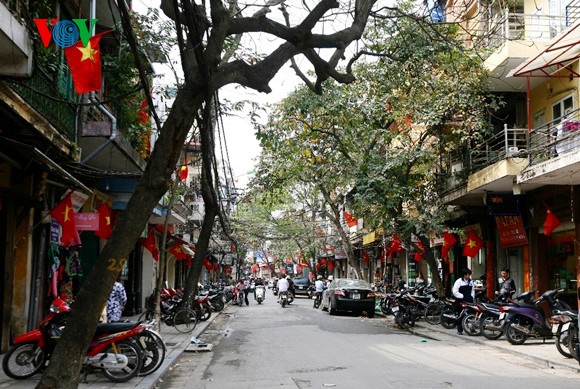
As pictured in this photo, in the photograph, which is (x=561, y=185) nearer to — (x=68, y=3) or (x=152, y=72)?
(x=152, y=72)

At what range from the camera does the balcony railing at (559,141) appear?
1396cm

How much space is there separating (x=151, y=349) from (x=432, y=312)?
38.6 ft

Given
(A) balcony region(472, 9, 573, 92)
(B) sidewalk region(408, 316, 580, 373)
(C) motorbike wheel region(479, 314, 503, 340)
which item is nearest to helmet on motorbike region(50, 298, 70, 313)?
(B) sidewalk region(408, 316, 580, 373)

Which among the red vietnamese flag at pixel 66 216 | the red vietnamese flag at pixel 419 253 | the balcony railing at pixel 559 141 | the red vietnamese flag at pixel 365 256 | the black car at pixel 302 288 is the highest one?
the balcony railing at pixel 559 141

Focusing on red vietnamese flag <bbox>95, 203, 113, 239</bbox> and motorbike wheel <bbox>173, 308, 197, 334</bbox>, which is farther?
motorbike wheel <bbox>173, 308, 197, 334</bbox>

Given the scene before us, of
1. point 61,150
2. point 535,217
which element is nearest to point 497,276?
point 535,217

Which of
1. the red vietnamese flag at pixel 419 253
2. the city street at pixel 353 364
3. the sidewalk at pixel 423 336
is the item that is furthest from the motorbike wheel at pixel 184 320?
the red vietnamese flag at pixel 419 253

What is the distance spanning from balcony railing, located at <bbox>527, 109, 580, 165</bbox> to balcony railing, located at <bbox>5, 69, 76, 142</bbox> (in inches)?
423

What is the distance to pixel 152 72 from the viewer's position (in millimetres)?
17422

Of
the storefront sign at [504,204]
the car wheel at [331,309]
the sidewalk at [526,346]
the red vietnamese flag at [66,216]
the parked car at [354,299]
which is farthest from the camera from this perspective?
the car wheel at [331,309]

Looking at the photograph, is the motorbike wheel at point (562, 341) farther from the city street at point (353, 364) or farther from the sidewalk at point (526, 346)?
the city street at point (353, 364)

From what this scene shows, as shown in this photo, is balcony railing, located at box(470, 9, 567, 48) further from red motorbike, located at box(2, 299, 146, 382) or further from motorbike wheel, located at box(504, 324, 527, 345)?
red motorbike, located at box(2, 299, 146, 382)

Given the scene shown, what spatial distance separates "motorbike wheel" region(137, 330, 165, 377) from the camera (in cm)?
1020

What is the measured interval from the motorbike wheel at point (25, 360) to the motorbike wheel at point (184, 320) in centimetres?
815
